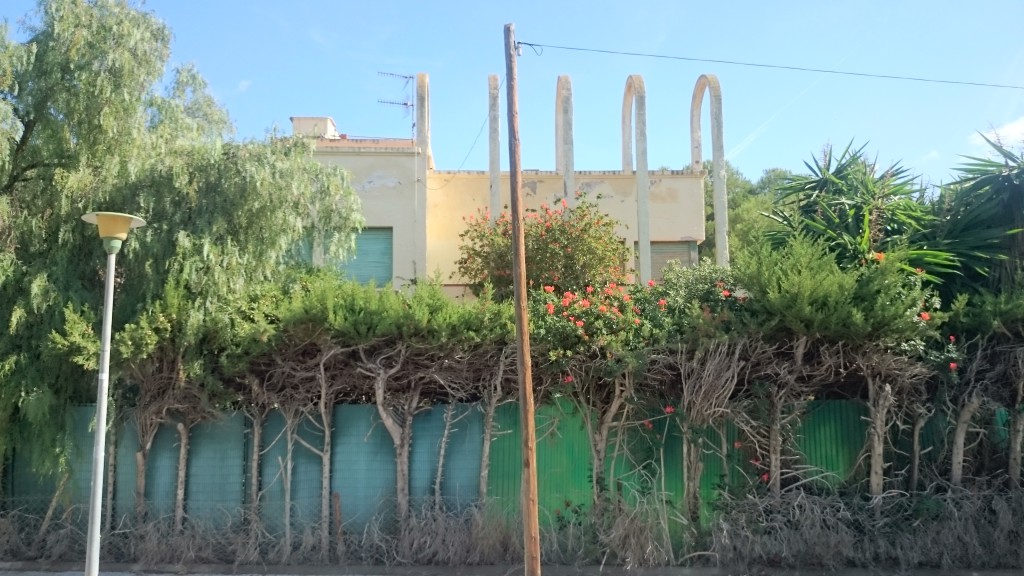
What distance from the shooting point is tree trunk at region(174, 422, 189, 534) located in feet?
31.6

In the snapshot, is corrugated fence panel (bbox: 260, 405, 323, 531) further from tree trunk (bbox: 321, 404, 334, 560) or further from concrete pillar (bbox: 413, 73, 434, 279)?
concrete pillar (bbox: 413, 73, 434, 279)

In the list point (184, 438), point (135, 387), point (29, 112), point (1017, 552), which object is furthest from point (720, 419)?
point (29, 112)

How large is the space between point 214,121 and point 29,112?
90.1 inches

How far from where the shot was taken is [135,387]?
9.90 meters

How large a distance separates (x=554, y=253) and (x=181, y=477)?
683cm

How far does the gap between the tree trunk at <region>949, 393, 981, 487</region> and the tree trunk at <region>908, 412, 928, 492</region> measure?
1.24ft

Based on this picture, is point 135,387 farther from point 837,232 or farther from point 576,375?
point 837,232

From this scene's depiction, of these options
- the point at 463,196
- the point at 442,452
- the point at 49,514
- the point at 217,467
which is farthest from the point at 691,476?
the point at 463,196

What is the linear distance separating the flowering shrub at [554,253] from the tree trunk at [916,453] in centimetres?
513

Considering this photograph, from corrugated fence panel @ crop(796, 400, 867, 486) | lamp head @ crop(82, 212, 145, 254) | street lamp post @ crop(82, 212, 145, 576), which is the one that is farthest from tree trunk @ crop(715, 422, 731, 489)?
lamp head @ crop(82, 212, 145, 254)

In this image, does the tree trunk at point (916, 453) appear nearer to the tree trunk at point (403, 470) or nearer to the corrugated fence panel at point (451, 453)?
the corrugated fence panel at point (451, 453)

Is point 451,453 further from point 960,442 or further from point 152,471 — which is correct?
point 960,442

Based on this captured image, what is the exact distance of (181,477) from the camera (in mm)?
9820

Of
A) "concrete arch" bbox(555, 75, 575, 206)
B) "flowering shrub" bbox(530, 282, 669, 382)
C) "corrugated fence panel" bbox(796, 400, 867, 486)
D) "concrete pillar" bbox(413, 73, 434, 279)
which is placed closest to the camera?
"flowering shrub" bbox(530, 282, 669, 382)
